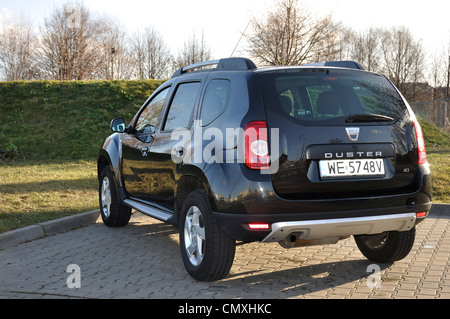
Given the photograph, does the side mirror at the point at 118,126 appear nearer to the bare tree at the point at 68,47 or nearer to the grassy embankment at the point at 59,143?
the grassy embankment at the point at 59,143

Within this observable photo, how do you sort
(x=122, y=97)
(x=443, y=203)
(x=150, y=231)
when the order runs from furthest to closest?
(x=122, y=97)
(x=443, y=203)
(x=150, y=231)

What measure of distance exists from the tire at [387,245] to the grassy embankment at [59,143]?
3.91 m

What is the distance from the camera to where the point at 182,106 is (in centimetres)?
561

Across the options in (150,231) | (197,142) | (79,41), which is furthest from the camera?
(79,41)

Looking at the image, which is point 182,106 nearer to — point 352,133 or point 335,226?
point 352,133

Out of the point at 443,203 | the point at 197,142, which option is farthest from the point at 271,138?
the point at 443,203

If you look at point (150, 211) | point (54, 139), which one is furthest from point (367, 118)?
point (54, 139)

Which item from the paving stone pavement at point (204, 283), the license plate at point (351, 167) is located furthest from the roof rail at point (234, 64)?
the paving stone pavement at point (204, 283)

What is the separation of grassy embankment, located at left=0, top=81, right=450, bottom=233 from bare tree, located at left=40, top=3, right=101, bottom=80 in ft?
59.8
